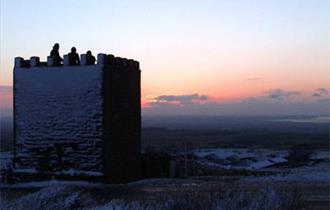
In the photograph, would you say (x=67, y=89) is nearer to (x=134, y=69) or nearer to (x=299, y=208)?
(x=134, y=69)

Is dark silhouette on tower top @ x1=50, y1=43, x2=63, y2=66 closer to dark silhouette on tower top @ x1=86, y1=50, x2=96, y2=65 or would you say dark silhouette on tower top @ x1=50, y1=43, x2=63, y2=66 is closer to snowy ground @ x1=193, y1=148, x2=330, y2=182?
dark silhouette on tower top @ x1=86, y1=50, x2=96, y2=65

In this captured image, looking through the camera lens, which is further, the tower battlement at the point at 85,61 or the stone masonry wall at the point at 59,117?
the tower battlement at the point at 85,61

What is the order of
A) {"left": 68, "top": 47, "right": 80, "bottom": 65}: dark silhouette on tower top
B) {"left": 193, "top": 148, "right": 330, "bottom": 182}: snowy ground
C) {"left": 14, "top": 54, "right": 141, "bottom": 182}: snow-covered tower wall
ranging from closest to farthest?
{"left": 14, "top": 54, "right": 141, "bottom": 182}: snow-covered tower wall → {"left": 68, "top": 47, "right": 80, "bottom": 65}: dark silhouette on tower top → {"left": 193, "top": 148, "right": 330, "bottom": 182}: snowy ground

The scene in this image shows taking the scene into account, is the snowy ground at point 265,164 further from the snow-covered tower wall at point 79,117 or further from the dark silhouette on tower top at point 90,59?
the dark silhouette on tower top at point 90,59

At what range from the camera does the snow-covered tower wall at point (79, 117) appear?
24.3 meters

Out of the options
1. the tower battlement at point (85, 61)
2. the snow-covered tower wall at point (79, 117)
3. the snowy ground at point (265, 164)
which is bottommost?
the snowy ground at point (265, 164)

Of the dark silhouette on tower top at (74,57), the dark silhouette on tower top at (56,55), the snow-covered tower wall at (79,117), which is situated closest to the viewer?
the snow-covered tower wall at (79,117)

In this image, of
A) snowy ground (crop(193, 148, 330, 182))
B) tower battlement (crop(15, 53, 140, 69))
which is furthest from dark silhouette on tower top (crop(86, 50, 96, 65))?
snowy ground (crop(193, 148, 330, 182))

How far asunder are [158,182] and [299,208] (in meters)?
12.9

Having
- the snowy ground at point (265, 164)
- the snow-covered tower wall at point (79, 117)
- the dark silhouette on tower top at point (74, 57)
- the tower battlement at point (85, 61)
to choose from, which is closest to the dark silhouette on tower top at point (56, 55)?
the tower battlement at point (85, 61)

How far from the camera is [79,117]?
24703 millimetres

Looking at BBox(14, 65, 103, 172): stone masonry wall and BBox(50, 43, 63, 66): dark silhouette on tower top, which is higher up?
BBox(50, 43, 63, 66): dark silhouette on tower top

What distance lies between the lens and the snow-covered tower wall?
24.3 m

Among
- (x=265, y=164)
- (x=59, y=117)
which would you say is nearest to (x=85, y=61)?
(x=59, y=117)
